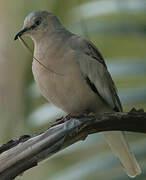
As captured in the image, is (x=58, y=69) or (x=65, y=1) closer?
(x=65, y=1)

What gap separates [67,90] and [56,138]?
1.00m

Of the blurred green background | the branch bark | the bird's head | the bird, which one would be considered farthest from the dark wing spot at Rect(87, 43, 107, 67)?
the branch bark

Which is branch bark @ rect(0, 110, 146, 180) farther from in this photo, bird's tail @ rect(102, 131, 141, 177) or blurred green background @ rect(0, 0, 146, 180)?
bird's tail @ rect(102, 131, 141, 177)

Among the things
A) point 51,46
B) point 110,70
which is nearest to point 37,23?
point 51,46

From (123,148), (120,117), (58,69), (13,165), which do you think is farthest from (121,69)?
(123,148)

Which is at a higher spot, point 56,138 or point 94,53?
point 56,138

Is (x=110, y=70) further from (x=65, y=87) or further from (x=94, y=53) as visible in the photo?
(x=94, y=53)

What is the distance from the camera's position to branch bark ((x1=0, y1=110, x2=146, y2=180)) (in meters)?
1.20

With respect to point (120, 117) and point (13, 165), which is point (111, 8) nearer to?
point (120, 117)

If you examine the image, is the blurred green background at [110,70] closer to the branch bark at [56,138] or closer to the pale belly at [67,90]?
the branch bark at [56,138]

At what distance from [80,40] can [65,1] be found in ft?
3.00

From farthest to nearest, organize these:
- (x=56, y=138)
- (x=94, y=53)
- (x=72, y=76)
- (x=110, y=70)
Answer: (x=94, y=53) → (x=72, y=76) → (x=110, y=70) → (x=56, y=138)

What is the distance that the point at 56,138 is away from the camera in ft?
4.14

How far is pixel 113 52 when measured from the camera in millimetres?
1660
